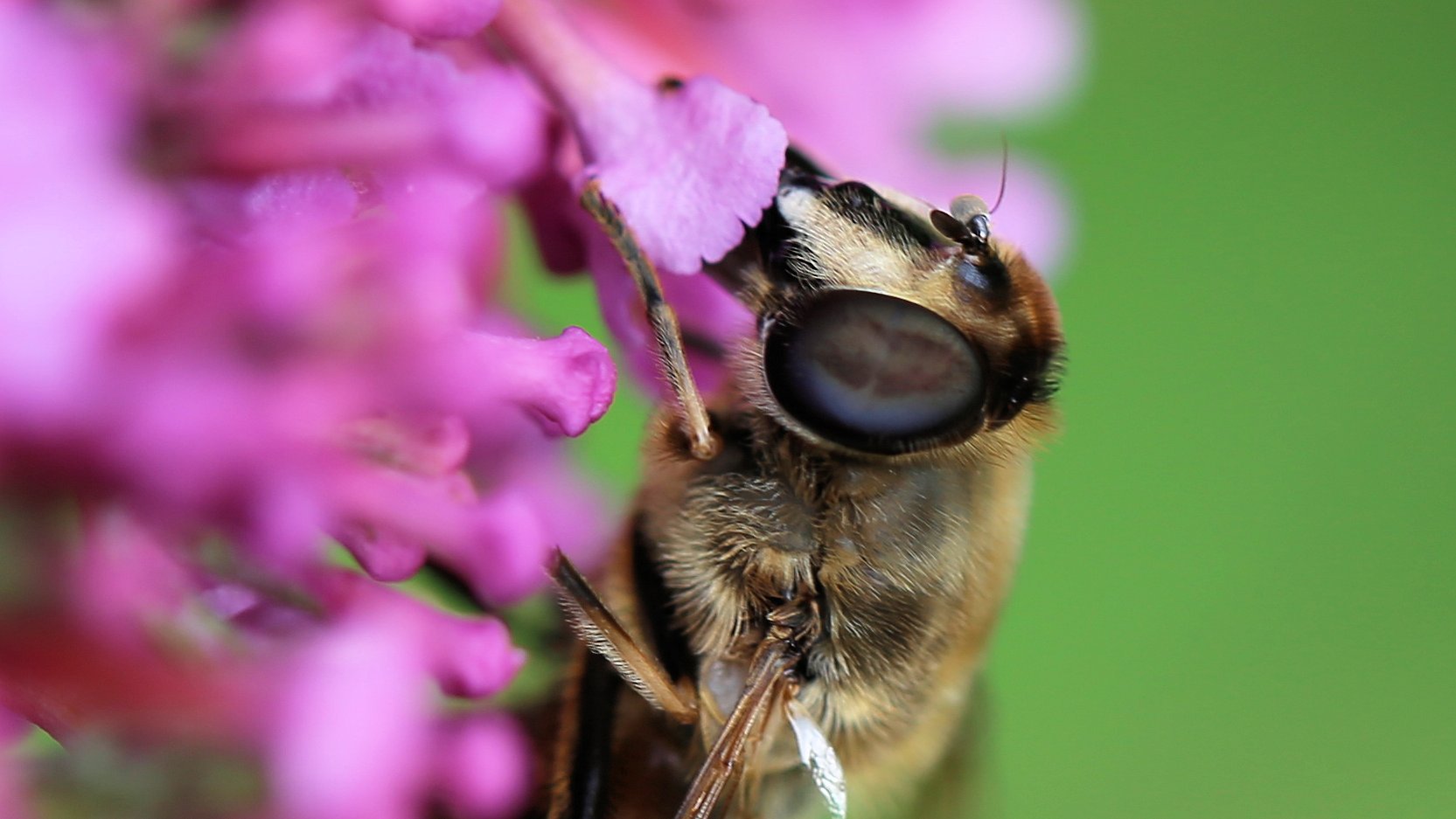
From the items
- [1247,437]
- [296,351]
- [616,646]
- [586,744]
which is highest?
[296,351]

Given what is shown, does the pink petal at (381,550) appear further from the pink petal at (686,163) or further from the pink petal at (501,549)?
the pink petal at (686,163)

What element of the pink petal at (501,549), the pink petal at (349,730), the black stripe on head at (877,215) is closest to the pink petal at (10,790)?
the pink petal at (349,730)

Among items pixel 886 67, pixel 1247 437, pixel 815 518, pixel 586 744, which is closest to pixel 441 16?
pixel 815 518

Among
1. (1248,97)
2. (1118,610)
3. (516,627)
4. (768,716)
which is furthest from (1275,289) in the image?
(768,716)

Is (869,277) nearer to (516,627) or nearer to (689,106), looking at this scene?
(689,106)

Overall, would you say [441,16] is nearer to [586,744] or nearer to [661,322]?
A: [661,322]

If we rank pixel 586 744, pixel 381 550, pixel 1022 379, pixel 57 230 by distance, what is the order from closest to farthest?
pixel 57 230, pixel 381 550, pixel 1022 379, pixel 586 744
